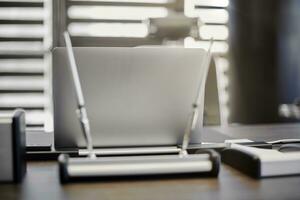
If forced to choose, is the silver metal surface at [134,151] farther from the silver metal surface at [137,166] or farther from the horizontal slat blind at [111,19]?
the horizontal slat blind at [111,19]

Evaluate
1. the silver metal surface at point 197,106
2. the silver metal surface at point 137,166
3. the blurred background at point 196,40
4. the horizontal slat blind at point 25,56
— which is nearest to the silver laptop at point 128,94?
the silver metal surface at point 197,106

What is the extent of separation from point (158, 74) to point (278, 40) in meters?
2.80

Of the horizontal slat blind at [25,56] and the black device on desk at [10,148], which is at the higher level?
the horizontal slat blind at [25,56]

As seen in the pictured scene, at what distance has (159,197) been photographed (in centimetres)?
96

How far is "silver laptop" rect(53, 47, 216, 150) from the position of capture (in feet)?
3.98

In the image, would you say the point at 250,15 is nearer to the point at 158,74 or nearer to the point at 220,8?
the point at 220,8

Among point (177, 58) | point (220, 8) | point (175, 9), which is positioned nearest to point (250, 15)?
point (220, 8)

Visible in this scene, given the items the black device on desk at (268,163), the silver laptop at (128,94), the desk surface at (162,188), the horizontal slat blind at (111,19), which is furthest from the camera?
the horizontal slat blind at (111,19)

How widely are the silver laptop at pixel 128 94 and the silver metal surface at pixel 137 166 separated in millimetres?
155

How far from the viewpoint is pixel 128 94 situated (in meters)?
1.23

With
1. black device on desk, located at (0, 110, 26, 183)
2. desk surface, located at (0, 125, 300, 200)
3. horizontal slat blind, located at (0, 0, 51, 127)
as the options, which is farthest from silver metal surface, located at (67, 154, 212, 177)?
horizontal slat blind, located at (0, 0, 51, 127)

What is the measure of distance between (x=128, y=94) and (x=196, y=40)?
7.88 ft

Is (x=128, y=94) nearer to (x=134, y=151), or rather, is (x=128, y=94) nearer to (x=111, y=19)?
(x=134, y=151)

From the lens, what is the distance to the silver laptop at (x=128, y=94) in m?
1.21
